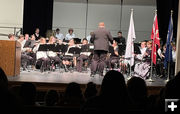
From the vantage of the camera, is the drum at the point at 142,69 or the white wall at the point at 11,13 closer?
the drum at the point at 142,69

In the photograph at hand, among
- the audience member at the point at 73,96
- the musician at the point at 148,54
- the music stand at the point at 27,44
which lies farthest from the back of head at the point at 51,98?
the music stand at the point at 27,44

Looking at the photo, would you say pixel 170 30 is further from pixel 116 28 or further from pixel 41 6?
pixel 41 6

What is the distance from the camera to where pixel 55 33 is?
49.1ft

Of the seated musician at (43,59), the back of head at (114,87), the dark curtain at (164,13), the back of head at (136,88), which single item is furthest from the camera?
the dark curtain at (164,13)

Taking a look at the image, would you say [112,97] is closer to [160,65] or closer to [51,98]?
[51,98]

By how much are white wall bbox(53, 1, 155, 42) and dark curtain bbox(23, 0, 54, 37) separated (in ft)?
1.43

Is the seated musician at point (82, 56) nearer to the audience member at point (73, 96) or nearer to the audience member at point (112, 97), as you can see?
the audience member at point (73, 96)

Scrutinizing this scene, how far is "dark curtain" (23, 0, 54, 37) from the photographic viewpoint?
53.9 feet

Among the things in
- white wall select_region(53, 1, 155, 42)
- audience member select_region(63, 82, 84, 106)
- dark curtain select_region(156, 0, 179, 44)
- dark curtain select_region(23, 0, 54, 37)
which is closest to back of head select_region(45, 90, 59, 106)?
audience member select_region(63, 82, 84, 106)

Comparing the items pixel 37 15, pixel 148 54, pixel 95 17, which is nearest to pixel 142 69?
pixel 148 54

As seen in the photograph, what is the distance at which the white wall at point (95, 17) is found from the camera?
16672 millimetres

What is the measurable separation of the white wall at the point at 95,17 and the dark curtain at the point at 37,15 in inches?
17.2

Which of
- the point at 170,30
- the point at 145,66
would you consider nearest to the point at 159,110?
the point at 170,30

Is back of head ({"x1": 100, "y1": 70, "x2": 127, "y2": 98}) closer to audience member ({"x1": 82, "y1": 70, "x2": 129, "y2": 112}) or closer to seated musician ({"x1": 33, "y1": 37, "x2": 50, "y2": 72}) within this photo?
audience member ({"x1": 82, "y1": 70, "x2": 129, "y2": 112})
